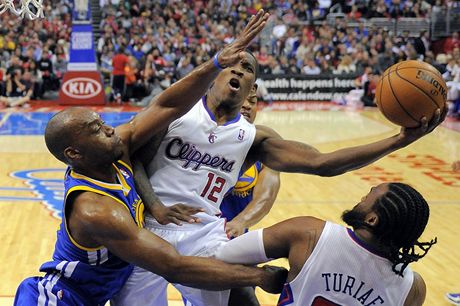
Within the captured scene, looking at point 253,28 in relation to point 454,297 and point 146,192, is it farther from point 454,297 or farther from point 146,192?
point 454,297

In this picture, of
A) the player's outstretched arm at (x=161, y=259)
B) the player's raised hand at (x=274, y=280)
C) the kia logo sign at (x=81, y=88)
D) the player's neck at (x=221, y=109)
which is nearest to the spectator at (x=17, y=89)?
the kia logo sign at (x=81, y=88)

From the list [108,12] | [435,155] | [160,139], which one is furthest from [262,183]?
[108,12]

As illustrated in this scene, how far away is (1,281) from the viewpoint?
5.72 meters

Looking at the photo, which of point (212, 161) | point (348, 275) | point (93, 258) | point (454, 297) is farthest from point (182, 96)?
point (454, 297)

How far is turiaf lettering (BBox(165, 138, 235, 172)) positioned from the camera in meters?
3.69

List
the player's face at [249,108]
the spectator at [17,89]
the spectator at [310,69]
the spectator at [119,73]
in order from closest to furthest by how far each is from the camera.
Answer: the player's face at [249,108] → the spectator at [17,89] → the spectator at [119,73] → the spectator at [310,69]

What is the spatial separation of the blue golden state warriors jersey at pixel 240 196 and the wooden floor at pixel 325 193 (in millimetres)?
985

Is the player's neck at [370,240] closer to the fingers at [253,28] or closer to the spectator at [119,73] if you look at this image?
the fingers at [253,28]

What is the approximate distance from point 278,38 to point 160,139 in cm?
1809

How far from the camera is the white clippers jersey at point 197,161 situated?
3.68m

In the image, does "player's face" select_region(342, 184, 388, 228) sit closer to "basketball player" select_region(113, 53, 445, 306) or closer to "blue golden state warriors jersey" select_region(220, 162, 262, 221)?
"basketball player" select_region(113, 53, 445, 306)

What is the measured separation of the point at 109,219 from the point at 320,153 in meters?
1.28

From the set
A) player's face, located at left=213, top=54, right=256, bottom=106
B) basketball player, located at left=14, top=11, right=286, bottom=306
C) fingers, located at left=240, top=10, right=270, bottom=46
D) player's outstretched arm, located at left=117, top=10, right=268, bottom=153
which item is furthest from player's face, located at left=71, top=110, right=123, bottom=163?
player's face, located at left=213, top=54, right=256, bottom=106

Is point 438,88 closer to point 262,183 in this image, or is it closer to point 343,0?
point 262,183
